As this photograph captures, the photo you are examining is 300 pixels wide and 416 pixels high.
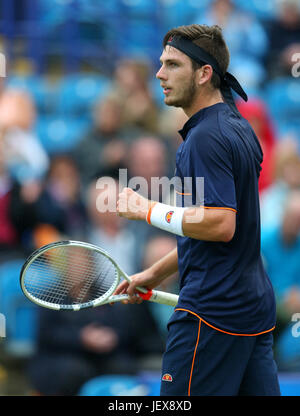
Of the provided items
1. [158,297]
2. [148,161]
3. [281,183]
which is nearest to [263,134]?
[281,183]

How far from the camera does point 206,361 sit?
9.75ft

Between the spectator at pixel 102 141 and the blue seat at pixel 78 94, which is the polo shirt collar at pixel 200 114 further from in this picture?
the blue seat at pixel 78 94

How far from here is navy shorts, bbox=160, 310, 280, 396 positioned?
296 cm

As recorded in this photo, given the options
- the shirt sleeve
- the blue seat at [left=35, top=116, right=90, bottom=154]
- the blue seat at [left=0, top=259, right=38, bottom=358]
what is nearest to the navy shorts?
the shirt sleeve

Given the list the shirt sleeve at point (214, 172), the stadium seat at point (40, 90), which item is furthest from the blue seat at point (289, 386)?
the stadium seat at point (40, 90)

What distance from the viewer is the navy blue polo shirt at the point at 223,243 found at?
2.86 metres

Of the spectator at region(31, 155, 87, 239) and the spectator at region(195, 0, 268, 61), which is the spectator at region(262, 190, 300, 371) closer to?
the spectator at region(31, 155, 87, 239)

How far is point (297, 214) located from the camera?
5809 mm

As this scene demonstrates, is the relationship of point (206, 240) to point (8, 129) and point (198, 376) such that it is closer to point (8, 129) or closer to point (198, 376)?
point (198, 376)

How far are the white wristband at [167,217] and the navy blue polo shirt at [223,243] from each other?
0.08m

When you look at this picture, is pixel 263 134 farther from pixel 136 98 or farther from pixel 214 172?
pixel 214 172

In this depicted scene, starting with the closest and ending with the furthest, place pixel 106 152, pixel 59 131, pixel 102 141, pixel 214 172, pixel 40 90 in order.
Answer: pixel 214 172, pixel 106 152, pixel 102 141, pixel 59 131, pixel 40 90

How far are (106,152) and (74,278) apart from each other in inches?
108

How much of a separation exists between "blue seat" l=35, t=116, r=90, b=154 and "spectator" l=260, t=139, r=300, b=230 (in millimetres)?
2028
